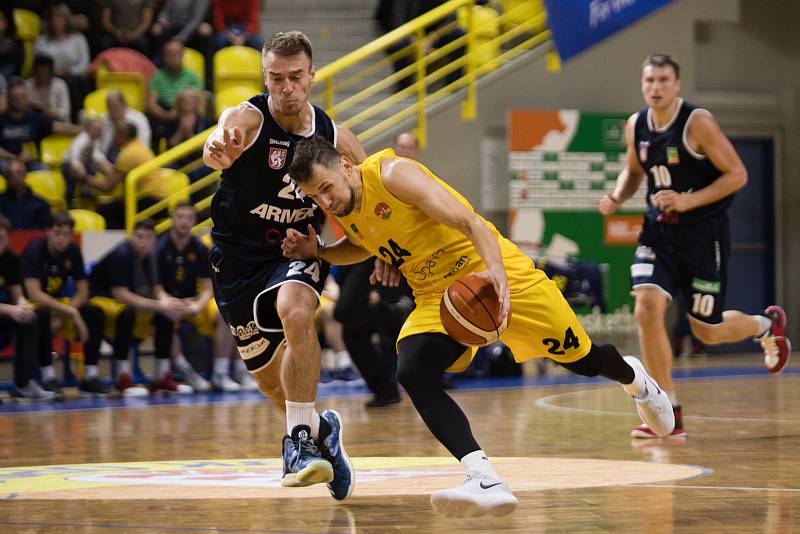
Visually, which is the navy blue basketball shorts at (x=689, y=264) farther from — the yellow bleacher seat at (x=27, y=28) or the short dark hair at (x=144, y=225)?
the yellow bleacher seat at (x=27, y=28)

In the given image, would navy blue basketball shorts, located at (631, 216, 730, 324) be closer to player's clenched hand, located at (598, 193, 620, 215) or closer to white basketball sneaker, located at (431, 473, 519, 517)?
player's clenched hand, located at (598, 193, 620, 215)

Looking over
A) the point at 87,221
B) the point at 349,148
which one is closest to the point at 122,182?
the point at 87,221

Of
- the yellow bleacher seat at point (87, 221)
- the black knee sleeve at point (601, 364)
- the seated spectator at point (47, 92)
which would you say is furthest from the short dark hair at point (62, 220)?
the black knee sleeve at point (601, 364)

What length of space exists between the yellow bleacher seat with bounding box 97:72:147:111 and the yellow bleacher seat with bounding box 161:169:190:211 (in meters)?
1.10

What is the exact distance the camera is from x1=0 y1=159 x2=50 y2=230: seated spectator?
9.95 metres

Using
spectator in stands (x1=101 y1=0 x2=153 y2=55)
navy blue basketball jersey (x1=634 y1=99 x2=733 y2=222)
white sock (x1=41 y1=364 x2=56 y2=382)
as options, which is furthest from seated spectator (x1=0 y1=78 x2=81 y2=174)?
navy blue basketball jersey (x1=634 y1=99 x2=733 y2=222)

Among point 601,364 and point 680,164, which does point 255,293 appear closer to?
point 601,364

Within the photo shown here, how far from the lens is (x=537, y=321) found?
4277 millimetres

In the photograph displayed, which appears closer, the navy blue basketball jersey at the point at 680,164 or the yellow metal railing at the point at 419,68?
the navy blue basketball jersey at the point at 680,164

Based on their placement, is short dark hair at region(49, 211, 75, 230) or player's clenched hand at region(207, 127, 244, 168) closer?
player's clenched hand at region(207, 127, 244, 168)

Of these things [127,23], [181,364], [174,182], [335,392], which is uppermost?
[127,23]

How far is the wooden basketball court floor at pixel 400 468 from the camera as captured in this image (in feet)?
12.9

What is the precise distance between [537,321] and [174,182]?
22.9 feet

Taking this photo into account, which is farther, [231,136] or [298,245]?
[298,245]
